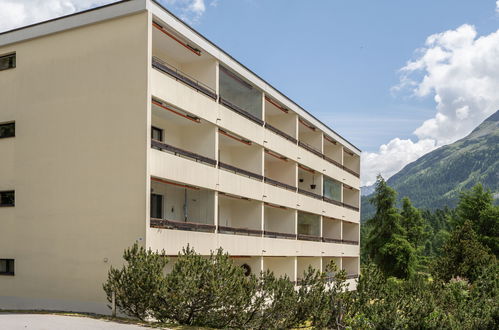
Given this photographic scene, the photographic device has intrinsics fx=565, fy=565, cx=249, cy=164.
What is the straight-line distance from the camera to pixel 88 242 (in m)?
22.7

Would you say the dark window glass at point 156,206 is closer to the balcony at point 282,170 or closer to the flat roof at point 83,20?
the flat roof at point 83,20

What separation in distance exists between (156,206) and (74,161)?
459 centimetres

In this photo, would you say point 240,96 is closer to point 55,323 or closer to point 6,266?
point 6,266

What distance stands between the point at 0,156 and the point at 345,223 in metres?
36.6

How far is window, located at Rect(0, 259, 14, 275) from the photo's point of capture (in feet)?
80.8

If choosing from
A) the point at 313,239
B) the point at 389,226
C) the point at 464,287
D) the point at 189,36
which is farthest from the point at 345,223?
the point at 189,36

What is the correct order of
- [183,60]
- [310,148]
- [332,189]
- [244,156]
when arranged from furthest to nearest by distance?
[332,189] < [310,148] < [244,156] < [183,60]

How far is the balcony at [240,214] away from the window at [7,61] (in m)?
12.9

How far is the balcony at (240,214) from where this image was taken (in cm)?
3253

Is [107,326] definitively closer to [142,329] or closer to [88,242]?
[142,329]

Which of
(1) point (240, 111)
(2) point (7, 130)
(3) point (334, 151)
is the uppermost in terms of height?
(1) point (240, 111)

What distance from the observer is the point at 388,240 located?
6138 centimetres

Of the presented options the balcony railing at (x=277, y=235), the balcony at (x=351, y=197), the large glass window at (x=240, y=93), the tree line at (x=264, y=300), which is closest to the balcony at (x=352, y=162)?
the balcony at (x=351, y=197)

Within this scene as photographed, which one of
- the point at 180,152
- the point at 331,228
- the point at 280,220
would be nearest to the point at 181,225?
the point at 180,152
